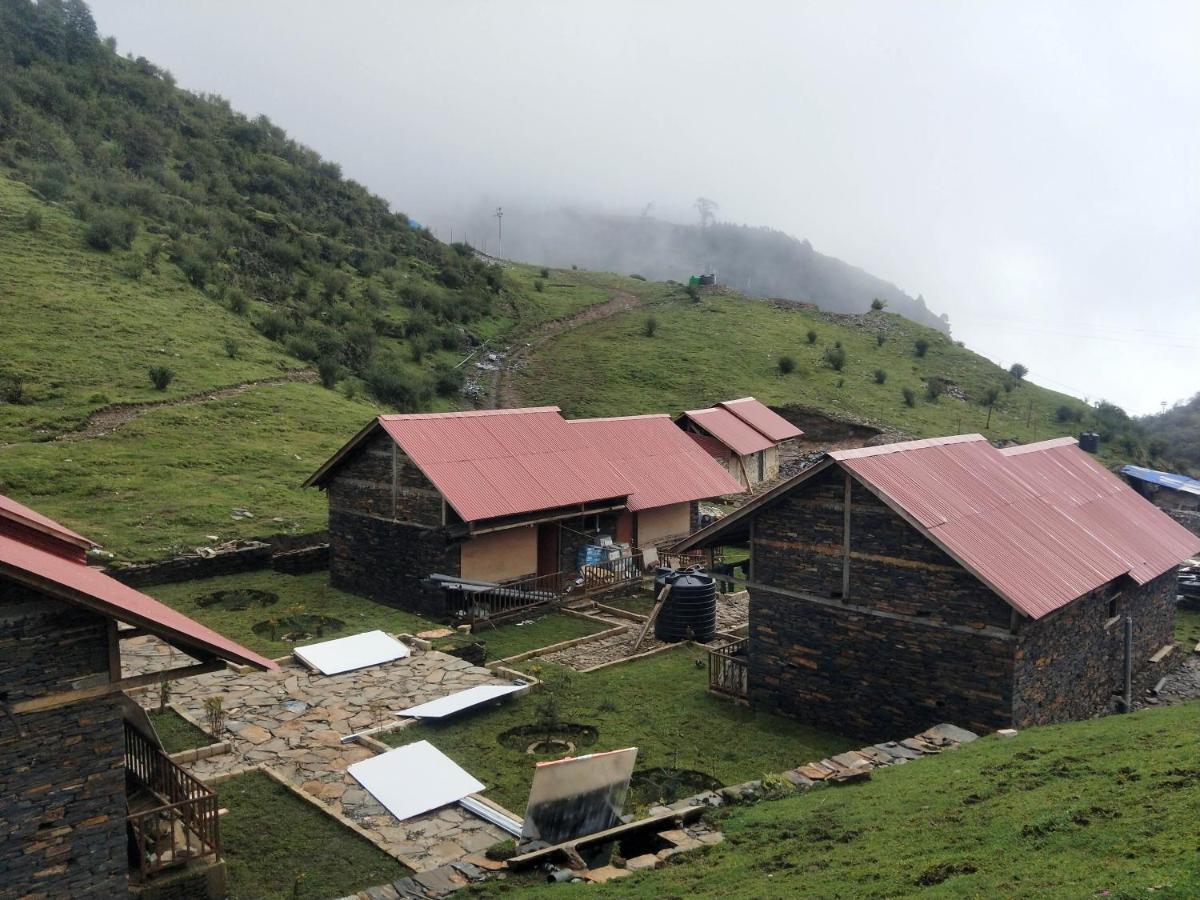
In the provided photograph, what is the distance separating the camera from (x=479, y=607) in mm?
22984

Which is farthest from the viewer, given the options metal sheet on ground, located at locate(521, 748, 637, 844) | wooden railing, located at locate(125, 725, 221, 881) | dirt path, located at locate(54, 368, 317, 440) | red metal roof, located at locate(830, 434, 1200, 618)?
dirt path, located at locate(54, 368, 317, 440)

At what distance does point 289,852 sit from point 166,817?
5.26ft

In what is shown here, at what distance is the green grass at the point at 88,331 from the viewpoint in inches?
1379

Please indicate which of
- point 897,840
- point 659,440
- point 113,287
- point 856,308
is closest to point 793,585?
point 897,840

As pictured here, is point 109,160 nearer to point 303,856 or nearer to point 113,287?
point 113,287

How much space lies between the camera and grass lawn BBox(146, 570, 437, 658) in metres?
21.5

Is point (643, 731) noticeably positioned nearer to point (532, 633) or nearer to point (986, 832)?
point (532, 633)

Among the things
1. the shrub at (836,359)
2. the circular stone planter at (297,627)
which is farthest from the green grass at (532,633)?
the shrub at (836,359)

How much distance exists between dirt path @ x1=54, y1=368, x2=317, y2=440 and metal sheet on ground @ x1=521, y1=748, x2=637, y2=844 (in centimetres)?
2758

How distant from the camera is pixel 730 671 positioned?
17.6 metres

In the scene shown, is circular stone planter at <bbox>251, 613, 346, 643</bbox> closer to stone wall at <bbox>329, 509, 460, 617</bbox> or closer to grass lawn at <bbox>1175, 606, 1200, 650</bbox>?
stone wall at <bbox>329, 509, 460, 617</bbox>

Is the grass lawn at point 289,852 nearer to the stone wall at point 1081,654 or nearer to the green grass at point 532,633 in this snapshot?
the green grass at point 532,633

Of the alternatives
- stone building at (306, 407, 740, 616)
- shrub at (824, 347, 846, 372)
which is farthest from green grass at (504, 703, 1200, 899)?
shrub at (824, 347, 846, 372)

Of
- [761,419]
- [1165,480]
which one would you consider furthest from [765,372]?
[1165,480]
